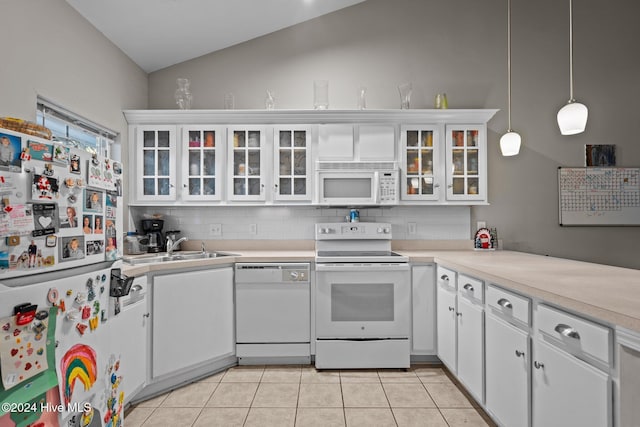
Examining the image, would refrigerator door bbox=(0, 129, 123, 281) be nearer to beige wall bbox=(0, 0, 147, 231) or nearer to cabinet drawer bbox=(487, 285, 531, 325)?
beige wall bbox=(0, 0, 147, 231)

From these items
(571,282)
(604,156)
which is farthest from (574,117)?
(604,156)

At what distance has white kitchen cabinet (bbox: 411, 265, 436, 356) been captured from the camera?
2.75 metres

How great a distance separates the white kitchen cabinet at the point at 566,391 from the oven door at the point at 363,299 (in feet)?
4.17

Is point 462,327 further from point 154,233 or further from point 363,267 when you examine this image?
point 154,233

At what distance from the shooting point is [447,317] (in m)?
2.50

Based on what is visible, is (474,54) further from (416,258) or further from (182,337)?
(182,337)

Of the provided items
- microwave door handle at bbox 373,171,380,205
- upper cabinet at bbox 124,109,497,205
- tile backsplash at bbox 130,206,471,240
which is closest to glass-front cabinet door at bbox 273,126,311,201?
upper cabinet at bbox 124,109,497,205

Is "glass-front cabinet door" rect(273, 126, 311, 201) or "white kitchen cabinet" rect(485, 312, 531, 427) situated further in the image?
"glass-front cabinet door" rect(273, 126, 311, 201)

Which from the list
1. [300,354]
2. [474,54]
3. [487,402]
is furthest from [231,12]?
[487,402]

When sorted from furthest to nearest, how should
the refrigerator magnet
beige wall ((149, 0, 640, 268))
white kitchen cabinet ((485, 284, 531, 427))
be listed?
beige wall ((149, 0, 640, 268))
white kitchen cabinet ((485, 284, 531, 427))
the refrigerator magnet

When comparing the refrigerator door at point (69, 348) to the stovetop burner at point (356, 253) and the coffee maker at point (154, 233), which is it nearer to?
the coffee maker at point (154, 233)

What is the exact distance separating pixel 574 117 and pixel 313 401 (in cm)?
220

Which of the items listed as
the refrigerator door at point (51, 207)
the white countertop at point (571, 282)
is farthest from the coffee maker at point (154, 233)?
the refrigerator door at point (51, 207)

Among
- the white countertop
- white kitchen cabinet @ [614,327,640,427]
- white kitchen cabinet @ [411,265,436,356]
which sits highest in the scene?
the white countertop
